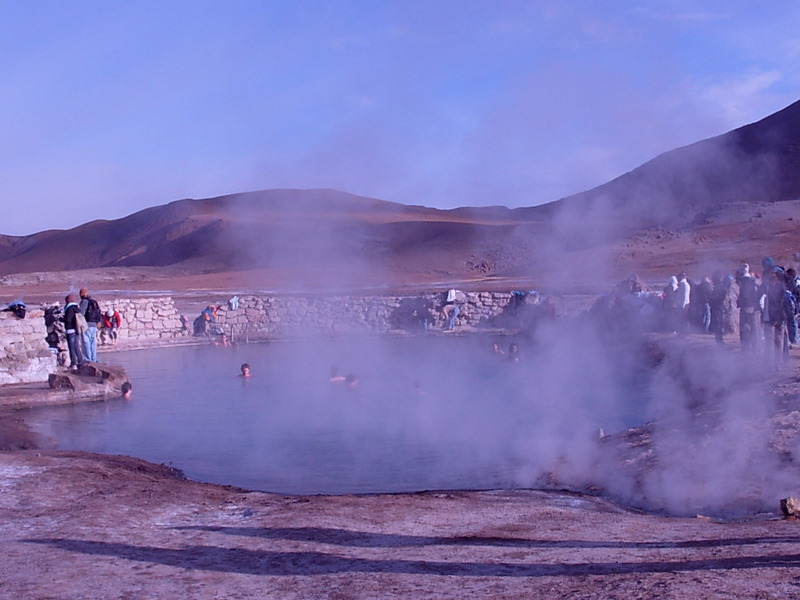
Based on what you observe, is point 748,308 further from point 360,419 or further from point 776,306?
point 360,419

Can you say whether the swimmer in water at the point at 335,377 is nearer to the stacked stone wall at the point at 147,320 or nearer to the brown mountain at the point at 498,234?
the brown mountain at the point at 498,234

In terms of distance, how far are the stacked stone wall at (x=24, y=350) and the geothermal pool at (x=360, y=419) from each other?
1.43 meters

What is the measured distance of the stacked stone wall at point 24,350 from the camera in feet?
43.5

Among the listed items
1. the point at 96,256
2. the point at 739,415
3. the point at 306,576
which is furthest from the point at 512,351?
the point at 96,256

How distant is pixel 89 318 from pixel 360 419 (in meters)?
5.49

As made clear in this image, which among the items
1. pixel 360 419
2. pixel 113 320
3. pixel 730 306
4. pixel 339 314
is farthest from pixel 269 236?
pixel 360 419

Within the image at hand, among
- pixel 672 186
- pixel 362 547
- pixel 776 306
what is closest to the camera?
pixel 362 547

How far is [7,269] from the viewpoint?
313ft

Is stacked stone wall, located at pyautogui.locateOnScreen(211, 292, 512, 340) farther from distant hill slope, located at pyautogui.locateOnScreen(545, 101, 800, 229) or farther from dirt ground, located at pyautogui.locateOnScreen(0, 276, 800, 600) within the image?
dirt ground, located at pyautogui.locateOnScreen(0, 276, 800, 600)

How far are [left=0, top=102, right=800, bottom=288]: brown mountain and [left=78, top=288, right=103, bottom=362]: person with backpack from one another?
9.33m

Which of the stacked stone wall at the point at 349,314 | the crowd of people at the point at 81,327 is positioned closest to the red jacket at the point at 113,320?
the stacked stone wall at the point at 349,314

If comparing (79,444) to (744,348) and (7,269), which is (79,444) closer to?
(744,348)

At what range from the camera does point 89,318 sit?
14.6 meters

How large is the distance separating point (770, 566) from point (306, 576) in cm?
217
